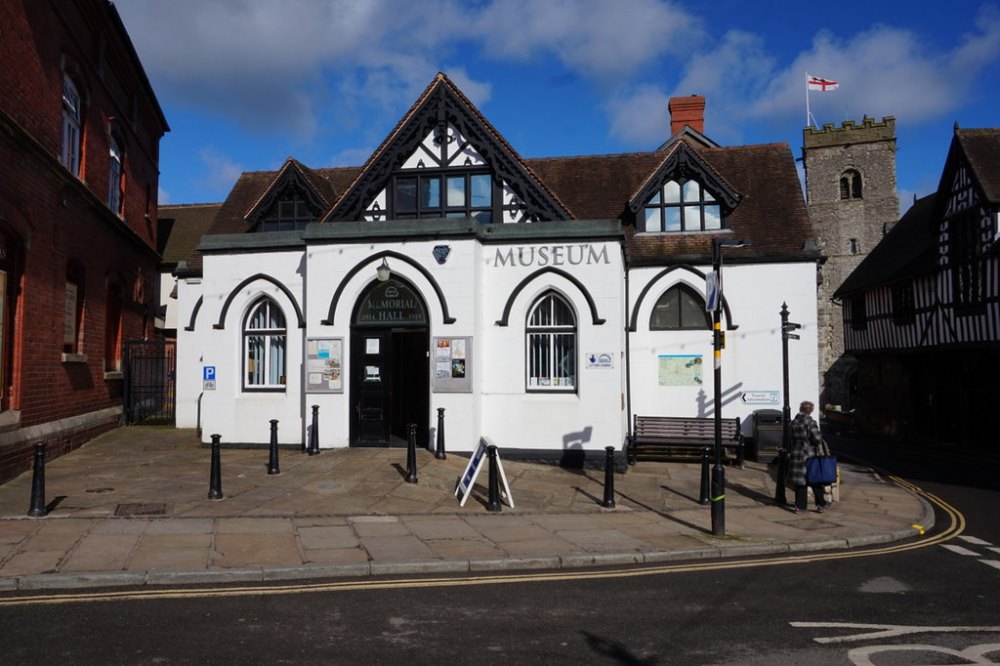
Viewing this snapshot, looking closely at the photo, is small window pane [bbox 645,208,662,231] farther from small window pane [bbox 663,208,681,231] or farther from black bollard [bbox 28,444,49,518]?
black bollard [bbox 28,444,49,518]

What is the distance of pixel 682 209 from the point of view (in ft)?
65.4

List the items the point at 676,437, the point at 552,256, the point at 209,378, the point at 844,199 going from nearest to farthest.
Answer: the point at 552,256 → the point at 209,378 → the point at 676,437 → the point at 844,199

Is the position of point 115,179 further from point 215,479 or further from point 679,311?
point 679,311

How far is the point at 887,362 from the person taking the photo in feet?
101

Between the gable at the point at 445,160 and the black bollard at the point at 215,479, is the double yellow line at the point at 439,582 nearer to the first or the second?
the black bollard at the point at 215,479

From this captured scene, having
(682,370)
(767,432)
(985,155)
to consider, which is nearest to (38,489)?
(682,370)

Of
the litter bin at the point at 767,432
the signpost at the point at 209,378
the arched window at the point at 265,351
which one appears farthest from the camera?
the litter bin at the point at 767,432

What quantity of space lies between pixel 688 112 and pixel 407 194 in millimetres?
13898

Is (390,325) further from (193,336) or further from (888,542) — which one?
(888,542)

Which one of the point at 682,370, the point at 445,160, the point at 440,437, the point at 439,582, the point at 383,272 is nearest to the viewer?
the point at 439,582

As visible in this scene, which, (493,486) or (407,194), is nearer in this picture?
(493,486)

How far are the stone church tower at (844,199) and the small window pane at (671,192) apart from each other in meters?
30.0

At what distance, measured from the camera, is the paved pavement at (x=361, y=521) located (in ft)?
26.2

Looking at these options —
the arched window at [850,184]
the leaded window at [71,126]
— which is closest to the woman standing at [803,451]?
the leaded window at [71,126]
